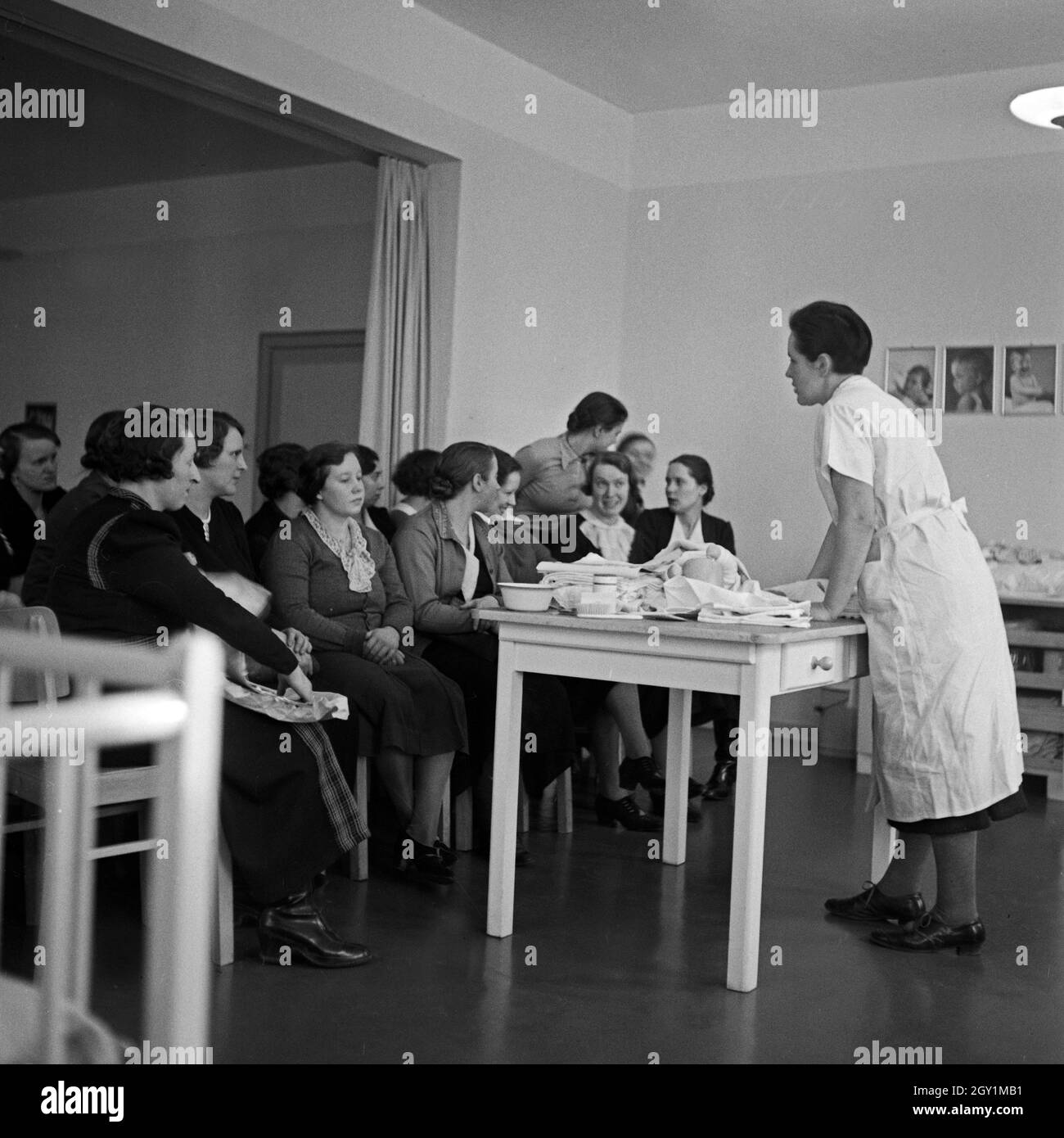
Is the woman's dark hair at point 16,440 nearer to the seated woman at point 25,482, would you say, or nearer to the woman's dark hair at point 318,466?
the seated woman at point 25,482

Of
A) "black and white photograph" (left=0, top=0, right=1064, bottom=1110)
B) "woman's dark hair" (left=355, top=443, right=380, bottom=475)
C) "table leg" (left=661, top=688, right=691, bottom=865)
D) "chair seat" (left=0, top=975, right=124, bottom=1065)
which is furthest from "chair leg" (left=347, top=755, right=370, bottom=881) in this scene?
"chair seat" (left=0, top=975, right=124, bottom=1065)

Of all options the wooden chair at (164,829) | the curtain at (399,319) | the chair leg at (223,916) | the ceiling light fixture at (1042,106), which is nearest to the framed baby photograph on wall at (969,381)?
→ the ceiling light fixture at (1042,106)

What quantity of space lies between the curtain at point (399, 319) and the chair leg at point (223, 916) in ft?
9.74

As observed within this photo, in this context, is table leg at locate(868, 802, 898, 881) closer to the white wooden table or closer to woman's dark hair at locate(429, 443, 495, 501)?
the white wooden table

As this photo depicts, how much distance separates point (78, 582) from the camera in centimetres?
299

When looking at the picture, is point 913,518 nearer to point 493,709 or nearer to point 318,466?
point 493,709

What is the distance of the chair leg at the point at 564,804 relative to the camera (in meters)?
4.37

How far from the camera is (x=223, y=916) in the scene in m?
2.97

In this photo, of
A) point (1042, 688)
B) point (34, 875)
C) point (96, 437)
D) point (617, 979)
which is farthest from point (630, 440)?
point (34, 875)

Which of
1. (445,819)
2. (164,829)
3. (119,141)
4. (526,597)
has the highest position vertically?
(119,141)

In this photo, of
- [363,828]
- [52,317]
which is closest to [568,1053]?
[363,828]

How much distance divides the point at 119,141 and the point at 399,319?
2.35 metres

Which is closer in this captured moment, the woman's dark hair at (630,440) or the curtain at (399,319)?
the curtain at (399,319)

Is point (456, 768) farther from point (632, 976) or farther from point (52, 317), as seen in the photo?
point (52, 317)
